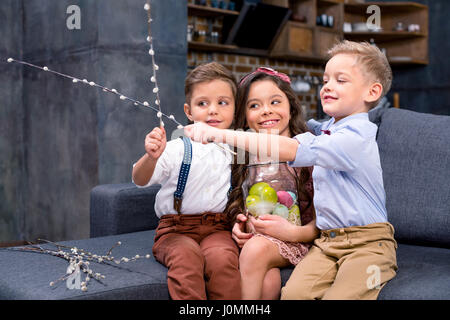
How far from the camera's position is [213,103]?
6.07ft

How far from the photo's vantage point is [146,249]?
6.39ft

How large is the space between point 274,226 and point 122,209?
84 centimetres

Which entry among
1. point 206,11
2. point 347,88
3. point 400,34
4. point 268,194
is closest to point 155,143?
point 268,194

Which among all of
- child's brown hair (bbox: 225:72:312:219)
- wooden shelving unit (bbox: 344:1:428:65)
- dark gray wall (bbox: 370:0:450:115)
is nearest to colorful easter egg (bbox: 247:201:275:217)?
child's brown hair (bbox: 225:72:312:219)

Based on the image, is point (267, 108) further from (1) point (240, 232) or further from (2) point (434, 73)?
(2) point (434, 73)

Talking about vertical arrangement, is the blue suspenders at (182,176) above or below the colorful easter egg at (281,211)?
above

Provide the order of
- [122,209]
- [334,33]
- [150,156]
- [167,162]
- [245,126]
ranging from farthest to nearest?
1. [334,33]
2. [122,209]
3. [245,126]
4. [167,162]
5. [150,156]

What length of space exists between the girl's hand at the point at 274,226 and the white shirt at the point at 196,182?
0.76 ft

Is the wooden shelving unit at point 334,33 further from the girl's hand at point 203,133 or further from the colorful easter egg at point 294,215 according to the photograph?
the girl's hand at point 203,133

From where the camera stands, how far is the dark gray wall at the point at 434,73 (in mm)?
6746

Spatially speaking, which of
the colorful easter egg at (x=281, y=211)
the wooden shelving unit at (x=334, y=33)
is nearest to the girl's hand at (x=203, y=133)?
the colorful easter egg at (x=281, y=211)

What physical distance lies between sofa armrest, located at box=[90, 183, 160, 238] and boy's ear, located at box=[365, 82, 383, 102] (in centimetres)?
108

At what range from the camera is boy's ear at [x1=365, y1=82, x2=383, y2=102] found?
1.66 metres

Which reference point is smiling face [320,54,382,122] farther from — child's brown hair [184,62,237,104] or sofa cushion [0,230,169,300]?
sofa cushion [0,230,169,300]
